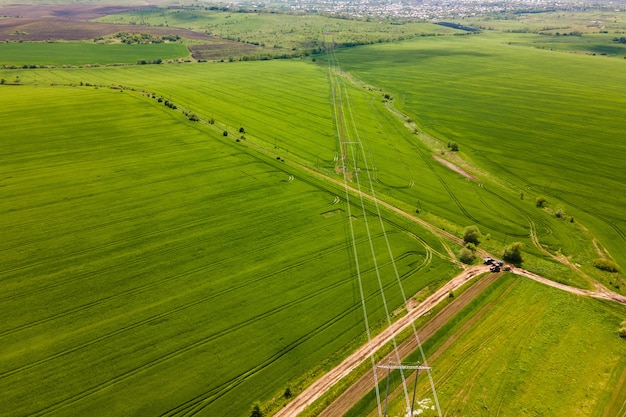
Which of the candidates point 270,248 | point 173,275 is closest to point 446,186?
point 270,248

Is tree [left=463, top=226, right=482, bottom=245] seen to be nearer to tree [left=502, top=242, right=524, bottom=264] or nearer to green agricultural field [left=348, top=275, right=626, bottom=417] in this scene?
tree [left=502, top=242, right=524, bottom=264]

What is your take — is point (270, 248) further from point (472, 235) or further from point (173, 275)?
point (472, 235)

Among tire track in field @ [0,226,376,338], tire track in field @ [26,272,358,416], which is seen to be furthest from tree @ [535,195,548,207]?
tire track in field @ [26,272,358,416]

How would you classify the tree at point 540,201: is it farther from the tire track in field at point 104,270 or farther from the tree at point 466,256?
the tire track in field at point 104,270

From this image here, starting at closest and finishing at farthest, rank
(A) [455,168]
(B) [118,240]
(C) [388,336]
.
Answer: (C) [388,336] < (B) [118,240] < (A) [455,168]

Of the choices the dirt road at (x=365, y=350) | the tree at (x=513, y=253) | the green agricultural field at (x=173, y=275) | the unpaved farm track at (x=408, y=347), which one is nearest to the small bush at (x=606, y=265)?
the tree at (x=513, y=253)

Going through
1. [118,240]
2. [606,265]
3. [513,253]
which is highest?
[118,240]

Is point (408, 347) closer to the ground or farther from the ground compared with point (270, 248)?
closer to the ground

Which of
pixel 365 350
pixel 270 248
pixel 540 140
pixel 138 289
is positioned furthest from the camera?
pixel 540 140
